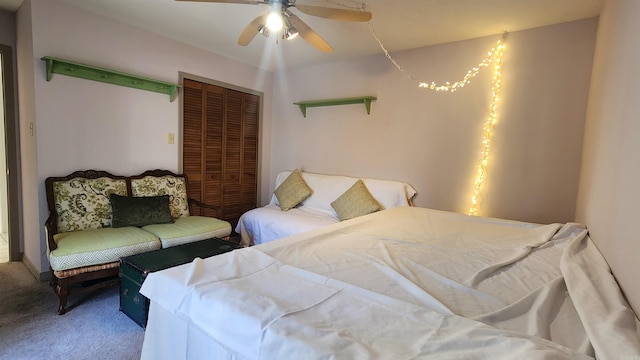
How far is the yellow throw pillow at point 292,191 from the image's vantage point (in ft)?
12.5

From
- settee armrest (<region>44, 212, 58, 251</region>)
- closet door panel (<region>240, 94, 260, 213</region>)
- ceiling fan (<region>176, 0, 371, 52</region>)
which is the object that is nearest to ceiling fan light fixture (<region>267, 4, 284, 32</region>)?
ceiling fan (<region>176, 0, 371, 52</region>)

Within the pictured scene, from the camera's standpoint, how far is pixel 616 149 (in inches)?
59.1

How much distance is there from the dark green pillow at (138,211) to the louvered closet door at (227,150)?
0.71 m

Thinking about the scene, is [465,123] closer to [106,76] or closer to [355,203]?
[355,203]

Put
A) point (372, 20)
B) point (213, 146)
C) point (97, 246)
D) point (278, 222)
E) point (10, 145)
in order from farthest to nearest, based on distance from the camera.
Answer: point (213, 146), point (278, 222), point (10, 145), point (372, 20), point (97, 246)

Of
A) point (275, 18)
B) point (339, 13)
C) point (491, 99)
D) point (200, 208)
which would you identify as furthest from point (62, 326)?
point (491, 99)

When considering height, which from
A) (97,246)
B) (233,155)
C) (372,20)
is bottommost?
(97,246)

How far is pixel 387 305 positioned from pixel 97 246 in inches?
90.0

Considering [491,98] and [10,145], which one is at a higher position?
[491,98]

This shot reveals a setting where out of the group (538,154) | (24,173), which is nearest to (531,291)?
(538,154)

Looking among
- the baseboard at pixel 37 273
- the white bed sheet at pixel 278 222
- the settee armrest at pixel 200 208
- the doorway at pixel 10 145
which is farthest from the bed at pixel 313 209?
the doorway at pixel 10 145

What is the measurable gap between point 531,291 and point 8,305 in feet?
11.0

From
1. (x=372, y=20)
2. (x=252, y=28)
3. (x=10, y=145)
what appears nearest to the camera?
(x=252, y=28)

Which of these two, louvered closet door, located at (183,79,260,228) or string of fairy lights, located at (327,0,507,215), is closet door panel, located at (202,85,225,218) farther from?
string of fairy lights, located at (327,0,507,215)
